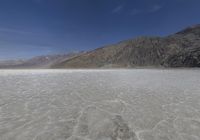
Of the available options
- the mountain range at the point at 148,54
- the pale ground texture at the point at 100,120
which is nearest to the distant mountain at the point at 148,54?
the mountain range at the point at 148,54

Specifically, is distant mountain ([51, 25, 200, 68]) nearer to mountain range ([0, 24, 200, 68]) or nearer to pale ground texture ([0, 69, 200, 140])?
mountain range ([0, 24, 200, 68])

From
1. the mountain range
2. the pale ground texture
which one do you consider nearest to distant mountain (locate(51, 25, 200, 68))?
the mountain range

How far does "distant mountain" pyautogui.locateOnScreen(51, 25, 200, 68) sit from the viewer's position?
58.4m

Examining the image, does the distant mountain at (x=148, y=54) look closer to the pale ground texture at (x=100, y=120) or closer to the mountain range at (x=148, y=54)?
the mountain range at (x=148, y=54)

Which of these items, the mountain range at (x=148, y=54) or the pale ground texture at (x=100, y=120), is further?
the mountain range at (x=148, y=54)

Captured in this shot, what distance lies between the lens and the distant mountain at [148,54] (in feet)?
192

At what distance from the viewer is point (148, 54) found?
68250mm

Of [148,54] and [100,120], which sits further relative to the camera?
[148,54]

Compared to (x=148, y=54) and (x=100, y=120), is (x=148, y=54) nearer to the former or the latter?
(x=148, y=54)

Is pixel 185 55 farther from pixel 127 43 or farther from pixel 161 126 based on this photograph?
pixel 161 126

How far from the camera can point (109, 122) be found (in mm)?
4746

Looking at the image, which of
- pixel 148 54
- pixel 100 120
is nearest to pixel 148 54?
pixel 148 54

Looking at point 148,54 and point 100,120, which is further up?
point 148,54

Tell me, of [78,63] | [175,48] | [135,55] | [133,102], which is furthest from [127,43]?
[133,102]
